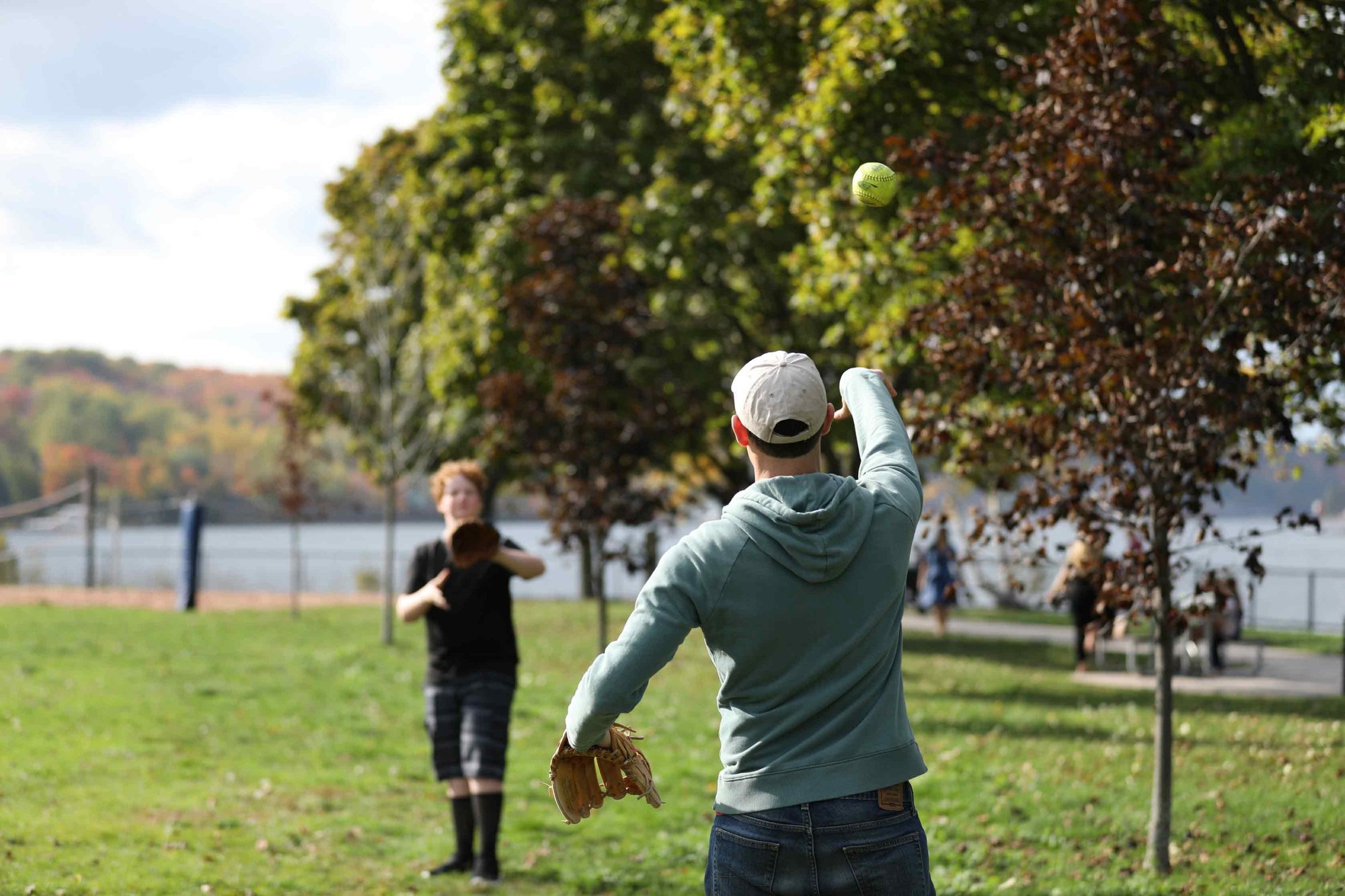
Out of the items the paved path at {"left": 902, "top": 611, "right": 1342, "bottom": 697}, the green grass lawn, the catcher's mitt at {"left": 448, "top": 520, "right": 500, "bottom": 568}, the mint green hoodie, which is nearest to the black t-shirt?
the catcher's mitt at {"left": 448, "top": 520, "right": 500, "bottom": 568}

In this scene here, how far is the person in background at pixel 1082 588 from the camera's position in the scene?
22.2ft

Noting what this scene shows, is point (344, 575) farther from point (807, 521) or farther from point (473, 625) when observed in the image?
point (807, 521)

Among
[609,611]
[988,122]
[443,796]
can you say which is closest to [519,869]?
[443,796]

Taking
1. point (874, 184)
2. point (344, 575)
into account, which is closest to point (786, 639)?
point (874, 184)

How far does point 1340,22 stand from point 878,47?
379 cm

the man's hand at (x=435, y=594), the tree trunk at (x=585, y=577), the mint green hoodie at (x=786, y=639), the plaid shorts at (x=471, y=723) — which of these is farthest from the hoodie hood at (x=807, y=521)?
the tree trunk at (x=585, y=577)

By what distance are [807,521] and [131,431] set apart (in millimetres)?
99265

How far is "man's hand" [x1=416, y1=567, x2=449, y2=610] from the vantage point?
6.61 m

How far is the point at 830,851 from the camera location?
2.79 meters

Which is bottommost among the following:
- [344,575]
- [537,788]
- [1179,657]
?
[344,575]

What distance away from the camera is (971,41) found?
1105 cm

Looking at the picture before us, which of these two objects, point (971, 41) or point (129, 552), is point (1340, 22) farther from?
point (129, 552)

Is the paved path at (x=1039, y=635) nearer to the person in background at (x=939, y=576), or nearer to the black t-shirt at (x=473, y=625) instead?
the person in background at (x=939, y=576)

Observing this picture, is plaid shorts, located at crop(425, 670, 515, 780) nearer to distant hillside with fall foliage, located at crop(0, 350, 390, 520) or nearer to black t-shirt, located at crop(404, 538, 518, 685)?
black t-shirt, located at crop(404, 538, 518, 685)
